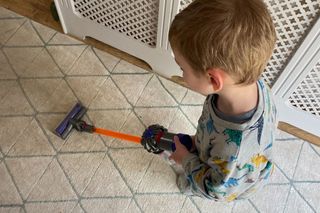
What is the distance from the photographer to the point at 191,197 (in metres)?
1.29

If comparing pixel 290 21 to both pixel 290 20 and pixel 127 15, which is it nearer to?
pixel 290 20

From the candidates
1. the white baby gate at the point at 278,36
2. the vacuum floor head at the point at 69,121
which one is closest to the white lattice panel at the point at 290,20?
the white baby gate at the point at 278,36

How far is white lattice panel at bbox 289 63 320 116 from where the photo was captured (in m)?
1.20

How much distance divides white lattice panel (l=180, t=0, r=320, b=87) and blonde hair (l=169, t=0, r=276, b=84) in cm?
43

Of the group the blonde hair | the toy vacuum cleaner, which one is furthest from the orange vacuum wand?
the blonde hair

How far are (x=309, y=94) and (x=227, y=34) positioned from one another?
781mm

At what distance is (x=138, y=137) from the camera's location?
1263 millimetres

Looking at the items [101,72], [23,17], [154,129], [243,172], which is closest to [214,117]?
[243,172]

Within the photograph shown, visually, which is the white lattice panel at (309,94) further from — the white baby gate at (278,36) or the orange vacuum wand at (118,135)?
the orange vacuum wand at (118,135)

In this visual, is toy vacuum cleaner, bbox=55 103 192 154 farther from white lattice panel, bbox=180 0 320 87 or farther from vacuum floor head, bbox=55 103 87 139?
white lattice panel, bbox=180 0 320 87

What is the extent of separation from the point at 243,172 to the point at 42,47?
1.17 m

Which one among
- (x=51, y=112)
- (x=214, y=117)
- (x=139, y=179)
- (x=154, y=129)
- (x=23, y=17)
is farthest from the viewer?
(x=23, y=17)

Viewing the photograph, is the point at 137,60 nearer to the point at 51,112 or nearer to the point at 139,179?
the point at 51,112

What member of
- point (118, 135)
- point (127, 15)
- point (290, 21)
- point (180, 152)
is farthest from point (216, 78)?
point (127, 15)
